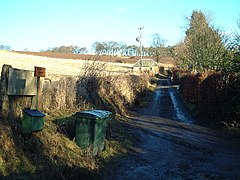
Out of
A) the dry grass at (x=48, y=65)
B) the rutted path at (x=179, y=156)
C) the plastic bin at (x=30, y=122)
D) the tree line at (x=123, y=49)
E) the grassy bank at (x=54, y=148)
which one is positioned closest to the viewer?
the grassy bank at (x=54, y=148)

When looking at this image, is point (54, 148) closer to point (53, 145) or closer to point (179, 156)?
point (53, 145)

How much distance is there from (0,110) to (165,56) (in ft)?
338

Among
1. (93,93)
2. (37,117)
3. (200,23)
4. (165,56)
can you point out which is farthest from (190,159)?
(165,56)

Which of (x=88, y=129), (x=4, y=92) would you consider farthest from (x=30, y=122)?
(x=88, y=129)

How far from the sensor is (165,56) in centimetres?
10719

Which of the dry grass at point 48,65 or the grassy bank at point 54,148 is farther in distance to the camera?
the dry grass at point 48,65

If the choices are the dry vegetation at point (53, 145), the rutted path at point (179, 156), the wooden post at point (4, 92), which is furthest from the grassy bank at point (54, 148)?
the rutted path at point (179, 156)

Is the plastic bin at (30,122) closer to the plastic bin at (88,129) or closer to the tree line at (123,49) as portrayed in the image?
the plastic bin at (88,129)

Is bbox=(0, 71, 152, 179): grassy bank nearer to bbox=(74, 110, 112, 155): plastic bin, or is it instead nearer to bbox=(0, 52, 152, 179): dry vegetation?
bbox=(0, 52, 152, 179): dry vegetation

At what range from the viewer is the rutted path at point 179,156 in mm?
7031

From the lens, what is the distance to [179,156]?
28.4 feet

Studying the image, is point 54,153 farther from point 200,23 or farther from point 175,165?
point 200,23

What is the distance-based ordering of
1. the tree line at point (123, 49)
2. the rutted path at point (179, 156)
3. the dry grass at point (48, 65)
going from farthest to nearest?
the tree line at point (123, 49) < the dry grass at point (48, 65) < the rutted path at point (179, 156)

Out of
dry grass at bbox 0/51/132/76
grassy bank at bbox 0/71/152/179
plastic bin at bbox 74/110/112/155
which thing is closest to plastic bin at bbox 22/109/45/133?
grassy bank at bbox 0/71/152/179
